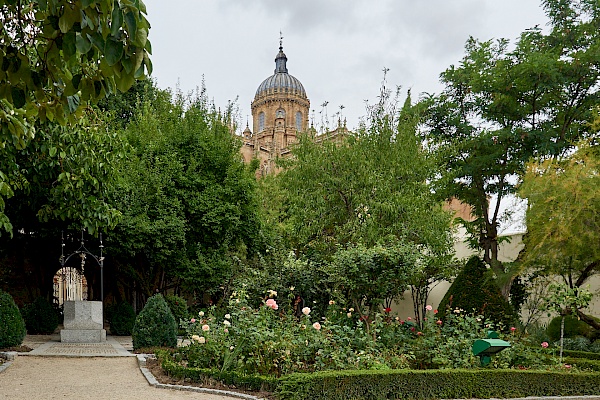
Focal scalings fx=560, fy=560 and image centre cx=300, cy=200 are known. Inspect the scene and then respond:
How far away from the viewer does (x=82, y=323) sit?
15.1 meters

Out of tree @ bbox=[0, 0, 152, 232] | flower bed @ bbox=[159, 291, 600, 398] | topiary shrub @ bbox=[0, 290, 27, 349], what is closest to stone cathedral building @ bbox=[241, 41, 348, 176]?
topiary shrub @ bbox=[0, 290, 27, 349]

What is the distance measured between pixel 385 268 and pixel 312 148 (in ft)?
23.2

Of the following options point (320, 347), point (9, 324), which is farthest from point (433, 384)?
point (9, 324)

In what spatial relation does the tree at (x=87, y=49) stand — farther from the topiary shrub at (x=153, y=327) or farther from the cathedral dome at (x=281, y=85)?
the cathedral dome at (x=281, y=85)

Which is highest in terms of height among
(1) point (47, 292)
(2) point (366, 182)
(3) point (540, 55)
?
(3) point (540, 55)

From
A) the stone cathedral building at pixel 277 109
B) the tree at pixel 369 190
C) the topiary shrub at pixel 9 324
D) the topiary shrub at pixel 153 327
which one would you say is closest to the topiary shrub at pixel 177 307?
the tree at pixel 369 190

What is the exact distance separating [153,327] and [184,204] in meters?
6.91

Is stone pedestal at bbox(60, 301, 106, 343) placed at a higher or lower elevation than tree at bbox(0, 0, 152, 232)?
lower

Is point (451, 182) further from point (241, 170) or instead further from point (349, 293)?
point (349, 293)

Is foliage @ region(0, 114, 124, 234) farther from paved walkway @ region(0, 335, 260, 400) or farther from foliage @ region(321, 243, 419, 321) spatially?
foliage @ region(321, 243, 419, 321)

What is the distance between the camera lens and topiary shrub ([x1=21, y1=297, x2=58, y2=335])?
17.5 meters

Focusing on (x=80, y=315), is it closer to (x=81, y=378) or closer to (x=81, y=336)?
(x=81, y=336)

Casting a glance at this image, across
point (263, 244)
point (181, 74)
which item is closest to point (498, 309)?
point (263, 244)

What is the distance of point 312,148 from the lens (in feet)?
54.2
